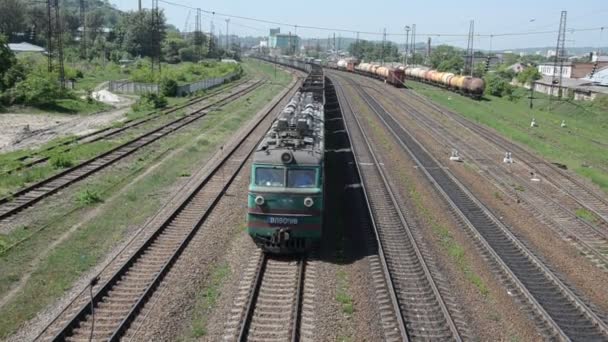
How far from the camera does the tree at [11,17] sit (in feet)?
340

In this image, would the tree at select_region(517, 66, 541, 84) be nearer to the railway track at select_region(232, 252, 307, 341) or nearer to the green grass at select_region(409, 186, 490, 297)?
the green grass at select_region(409, 186, 490, 297)

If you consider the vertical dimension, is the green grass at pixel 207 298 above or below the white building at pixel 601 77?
below

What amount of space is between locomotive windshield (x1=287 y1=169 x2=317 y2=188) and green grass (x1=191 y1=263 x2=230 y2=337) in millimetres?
2626

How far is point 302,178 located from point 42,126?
26.6 meters

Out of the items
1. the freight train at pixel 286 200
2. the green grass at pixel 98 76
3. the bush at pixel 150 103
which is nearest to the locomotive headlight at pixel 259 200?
the freight train at pixel 286 200

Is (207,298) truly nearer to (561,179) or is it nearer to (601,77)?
(561,179)

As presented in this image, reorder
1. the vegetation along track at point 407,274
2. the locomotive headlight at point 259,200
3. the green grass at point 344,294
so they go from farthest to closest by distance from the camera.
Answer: the locomotive headlight at point 259,200, the green grass at point 344,294, the vegetation along track at point 407,274

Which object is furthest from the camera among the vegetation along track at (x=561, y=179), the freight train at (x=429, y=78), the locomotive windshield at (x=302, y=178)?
the freight train at (x=429, y=78)

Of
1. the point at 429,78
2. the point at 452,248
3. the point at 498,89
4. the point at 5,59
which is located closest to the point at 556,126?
the point at 498,89

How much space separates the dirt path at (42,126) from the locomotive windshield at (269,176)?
1862cm

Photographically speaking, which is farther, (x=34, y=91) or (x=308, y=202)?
(x=34, y=91)

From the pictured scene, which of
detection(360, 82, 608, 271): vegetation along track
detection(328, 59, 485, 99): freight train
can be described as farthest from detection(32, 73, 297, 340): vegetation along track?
detection(328, 59, 485, 99): freight train

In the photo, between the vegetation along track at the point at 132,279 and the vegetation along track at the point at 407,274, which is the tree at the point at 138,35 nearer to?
the vegetation along track at the point at 407,274

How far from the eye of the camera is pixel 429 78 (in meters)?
81.7
